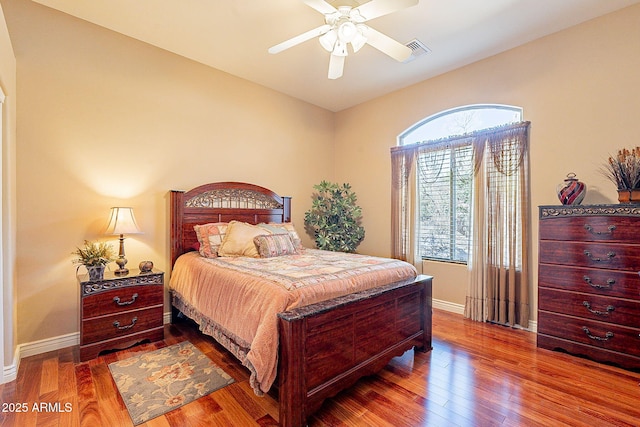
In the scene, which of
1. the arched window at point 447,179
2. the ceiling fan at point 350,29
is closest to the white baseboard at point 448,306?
the arched window at point 447,179

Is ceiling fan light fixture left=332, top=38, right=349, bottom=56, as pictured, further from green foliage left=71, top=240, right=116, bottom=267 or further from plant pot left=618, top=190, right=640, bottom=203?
green foliage left=71, top=240, right=116, bottom=267

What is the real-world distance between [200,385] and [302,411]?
897 millimetres

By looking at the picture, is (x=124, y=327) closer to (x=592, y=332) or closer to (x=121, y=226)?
(x=121, y=226)

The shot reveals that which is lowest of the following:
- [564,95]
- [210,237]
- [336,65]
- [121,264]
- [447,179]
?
[121,264]

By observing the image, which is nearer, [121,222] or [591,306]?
[591,306]

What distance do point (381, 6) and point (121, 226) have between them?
2.92 meters

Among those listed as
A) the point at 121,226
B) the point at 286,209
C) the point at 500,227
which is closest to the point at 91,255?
the point at 121,226

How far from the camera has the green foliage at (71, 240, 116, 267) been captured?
2.61 meters

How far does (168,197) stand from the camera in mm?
3432

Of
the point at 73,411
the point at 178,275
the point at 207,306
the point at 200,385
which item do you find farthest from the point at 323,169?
the point at 73,411

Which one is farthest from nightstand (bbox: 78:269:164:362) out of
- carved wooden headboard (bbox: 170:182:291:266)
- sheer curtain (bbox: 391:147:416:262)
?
sheer curtain (bbox: 391:147:416:262)

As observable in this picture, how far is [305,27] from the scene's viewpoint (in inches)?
117

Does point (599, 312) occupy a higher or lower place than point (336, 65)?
lower

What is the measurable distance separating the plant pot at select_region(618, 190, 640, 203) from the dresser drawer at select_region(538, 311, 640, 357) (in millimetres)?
1037
